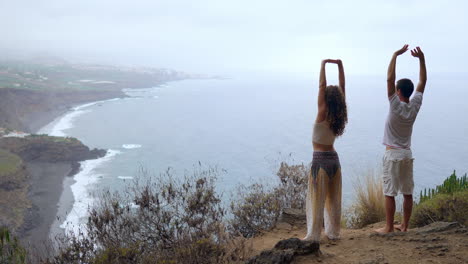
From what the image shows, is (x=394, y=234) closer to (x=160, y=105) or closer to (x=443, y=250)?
(x=443, y=250)

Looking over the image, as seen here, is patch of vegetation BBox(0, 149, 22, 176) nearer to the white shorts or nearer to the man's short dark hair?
the white shorts

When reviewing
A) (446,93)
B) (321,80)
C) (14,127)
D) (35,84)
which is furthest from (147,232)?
(446,93)

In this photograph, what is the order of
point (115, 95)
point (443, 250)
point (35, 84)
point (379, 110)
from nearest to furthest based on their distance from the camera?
point (443, 250) → point (379, 110) → point (35, 84) → point (115, 95)

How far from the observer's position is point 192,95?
116625mm

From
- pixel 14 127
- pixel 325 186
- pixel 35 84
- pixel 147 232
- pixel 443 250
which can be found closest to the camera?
pixel 443 250

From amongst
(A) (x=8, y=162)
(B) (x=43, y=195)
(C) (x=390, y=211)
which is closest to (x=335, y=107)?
(C) (x=390, y=211)

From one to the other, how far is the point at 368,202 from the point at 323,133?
2.69 meters

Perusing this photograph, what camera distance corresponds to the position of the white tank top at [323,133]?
161 inches

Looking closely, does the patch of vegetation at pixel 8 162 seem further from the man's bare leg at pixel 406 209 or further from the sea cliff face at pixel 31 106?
the man's bare leg at pixel 406 209

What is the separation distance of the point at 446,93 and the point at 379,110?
31391 mm

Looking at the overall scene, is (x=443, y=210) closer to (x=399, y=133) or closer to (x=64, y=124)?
(x=399, y=133)

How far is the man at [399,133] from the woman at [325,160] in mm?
507

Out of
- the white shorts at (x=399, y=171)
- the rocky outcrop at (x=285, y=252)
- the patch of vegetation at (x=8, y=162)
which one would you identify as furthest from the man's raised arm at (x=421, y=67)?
the patch of vegetation at (x=8, y=162)

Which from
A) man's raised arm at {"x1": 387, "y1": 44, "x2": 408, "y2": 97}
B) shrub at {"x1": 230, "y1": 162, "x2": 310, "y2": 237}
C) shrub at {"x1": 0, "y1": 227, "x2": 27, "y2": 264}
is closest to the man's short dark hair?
man's raised arm at {"x1": 387, "y1": 44, "x2": 408, "y2": 97}
